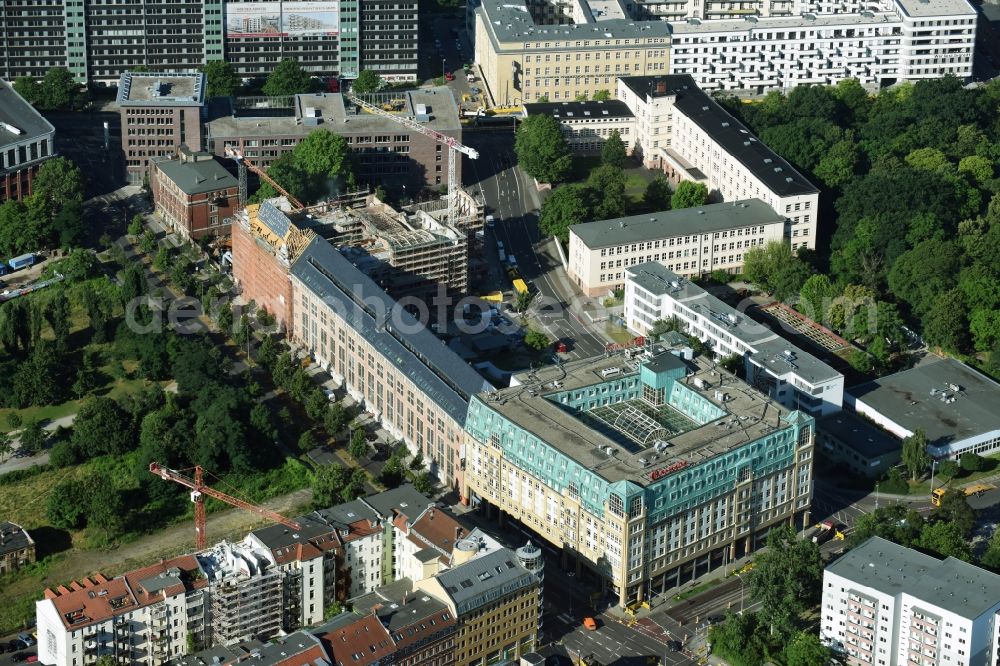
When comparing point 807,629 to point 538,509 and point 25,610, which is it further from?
point 25,610

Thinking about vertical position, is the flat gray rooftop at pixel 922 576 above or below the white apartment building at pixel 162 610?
above

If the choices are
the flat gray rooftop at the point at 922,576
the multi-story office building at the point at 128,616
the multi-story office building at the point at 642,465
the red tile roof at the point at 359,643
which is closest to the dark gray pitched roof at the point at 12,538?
the multi-story office building at the point at 128,616

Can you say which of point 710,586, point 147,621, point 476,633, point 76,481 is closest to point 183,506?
point 76,481

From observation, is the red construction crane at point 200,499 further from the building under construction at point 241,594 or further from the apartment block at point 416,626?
the apartment block at point 416,626

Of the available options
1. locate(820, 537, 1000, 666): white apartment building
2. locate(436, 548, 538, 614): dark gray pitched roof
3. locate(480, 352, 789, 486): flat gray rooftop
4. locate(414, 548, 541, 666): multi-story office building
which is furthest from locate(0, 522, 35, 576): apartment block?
locate(820, 537, 1000, 666): white apartment building

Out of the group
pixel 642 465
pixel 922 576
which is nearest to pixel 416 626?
pixel 642 465

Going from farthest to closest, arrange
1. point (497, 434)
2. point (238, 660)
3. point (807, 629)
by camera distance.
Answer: point (497, 434), point (807, 629), point (238, 660)

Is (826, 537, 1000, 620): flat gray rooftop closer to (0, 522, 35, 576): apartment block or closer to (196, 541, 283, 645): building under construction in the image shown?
(196, 541, 283, 645): building under construction
